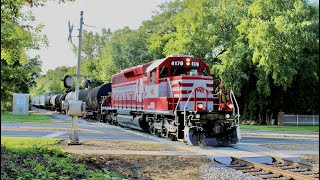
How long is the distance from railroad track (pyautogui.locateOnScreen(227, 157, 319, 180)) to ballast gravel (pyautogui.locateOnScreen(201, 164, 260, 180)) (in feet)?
0.94

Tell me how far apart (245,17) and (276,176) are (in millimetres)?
26432

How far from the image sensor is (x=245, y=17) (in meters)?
34.3

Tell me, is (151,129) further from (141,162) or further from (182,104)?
(141,162)

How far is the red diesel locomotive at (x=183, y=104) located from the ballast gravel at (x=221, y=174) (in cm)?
483

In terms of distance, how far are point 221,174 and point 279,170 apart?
1.46 metres

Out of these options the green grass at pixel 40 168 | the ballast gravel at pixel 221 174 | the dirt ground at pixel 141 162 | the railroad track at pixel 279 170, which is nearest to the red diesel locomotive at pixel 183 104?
the dirt ground at pixel 141 162

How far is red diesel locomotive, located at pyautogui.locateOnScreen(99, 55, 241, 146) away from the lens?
52.1ft

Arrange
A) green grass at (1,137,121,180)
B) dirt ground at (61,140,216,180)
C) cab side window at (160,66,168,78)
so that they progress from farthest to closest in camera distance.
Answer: cab side window at (160,66,168,78) < dirt ground at (61,140,216,180) < green grass at (1,137,121,180)

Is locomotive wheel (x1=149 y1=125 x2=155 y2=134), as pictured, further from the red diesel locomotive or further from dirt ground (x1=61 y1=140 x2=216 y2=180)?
dirt ground (x1=61 y1=140 x2=216 y2=180)

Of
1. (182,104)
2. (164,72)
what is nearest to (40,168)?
(182,104)

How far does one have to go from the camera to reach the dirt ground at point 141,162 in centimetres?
1000

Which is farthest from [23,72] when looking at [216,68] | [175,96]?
[216,68]

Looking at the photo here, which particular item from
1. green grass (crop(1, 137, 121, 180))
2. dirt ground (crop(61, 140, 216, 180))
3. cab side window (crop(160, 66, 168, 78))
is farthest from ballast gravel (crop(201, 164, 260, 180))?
cab side window (crop(160, 66, 168, 78))

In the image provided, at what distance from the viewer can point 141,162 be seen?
38.1 ft
